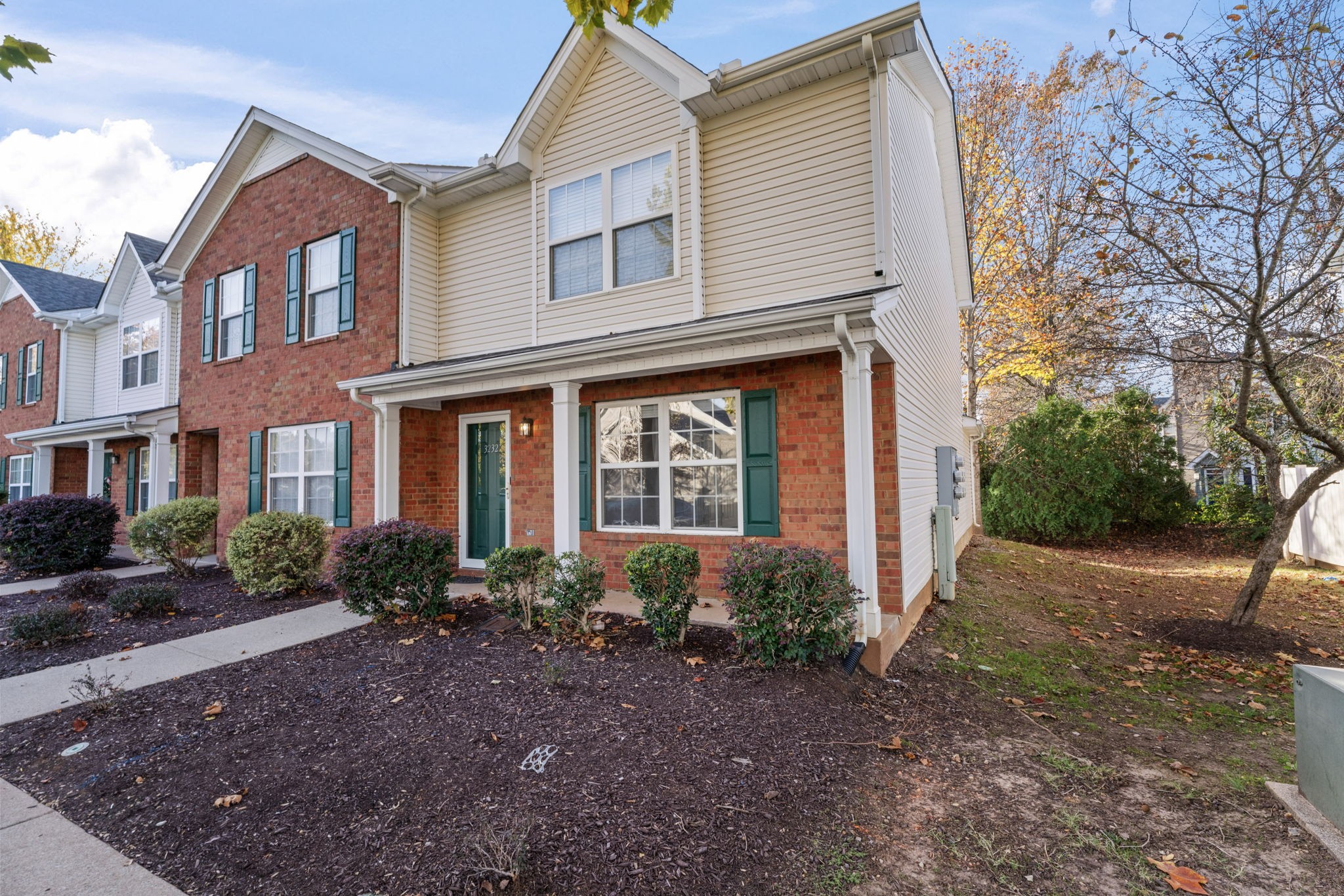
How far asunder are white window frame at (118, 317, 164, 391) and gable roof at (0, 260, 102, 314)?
9.32ft

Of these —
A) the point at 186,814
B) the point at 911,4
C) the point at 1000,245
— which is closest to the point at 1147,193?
the point at 911,4

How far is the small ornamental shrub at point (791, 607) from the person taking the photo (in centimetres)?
471

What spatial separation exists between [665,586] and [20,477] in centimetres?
2122

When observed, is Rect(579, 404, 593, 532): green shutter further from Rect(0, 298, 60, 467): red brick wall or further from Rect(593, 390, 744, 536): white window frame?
Rect(0, 298, 60, 467): red brick wall

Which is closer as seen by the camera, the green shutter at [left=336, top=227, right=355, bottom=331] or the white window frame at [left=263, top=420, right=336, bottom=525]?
the green shutter at [left=336, top=227, right=355, bottom=331]

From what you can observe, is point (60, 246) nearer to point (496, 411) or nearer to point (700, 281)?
point (496, 411)

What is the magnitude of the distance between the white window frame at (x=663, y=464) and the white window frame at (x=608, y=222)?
1.40 meters

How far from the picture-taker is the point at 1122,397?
593 inches

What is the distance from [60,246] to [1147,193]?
1454 inches

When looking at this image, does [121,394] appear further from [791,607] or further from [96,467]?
[791,607]

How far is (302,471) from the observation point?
9.89 meters

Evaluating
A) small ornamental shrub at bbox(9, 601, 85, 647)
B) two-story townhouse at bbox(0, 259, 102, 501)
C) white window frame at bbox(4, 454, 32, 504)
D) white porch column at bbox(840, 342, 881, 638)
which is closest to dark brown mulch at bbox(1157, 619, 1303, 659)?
white porch column at bbox(840, 342, 881, 638)

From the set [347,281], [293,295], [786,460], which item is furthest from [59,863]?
[293,295]

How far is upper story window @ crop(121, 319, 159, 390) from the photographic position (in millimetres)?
13953
